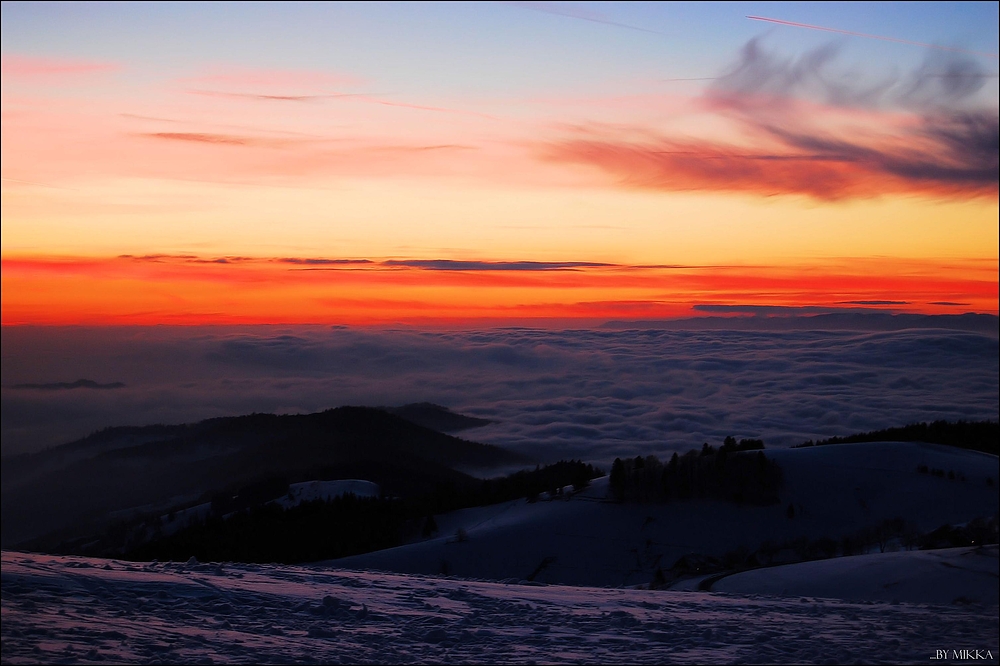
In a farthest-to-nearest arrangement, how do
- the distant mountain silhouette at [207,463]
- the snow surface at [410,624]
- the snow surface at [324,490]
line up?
1. the distant mountain silhouette at [207,463]
2. the snow surface at [324,490]
3. the snow surface at [410,624]

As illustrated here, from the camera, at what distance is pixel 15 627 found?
7.01 metres

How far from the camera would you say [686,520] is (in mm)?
26047

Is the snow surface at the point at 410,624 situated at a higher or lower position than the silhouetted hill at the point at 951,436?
higher

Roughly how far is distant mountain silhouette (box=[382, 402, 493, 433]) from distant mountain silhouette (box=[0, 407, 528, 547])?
10.1 metres

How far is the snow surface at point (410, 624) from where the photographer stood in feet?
23.4

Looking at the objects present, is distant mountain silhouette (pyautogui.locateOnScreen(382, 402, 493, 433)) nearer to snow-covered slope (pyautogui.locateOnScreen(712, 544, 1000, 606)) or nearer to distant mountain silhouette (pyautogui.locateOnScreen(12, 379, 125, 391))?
distant mountain silhouette (pyautogui.locateOnScreen(12, 379, 125, 391))

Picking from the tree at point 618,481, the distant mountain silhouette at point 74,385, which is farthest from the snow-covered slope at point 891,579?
the distant mountain silhouette at point 74,385

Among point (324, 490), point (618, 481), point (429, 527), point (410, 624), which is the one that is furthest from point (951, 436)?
point (410, 624)

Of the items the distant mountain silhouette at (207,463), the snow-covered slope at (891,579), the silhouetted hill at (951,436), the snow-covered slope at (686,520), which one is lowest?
the distant mountain silhouette at (207,463)

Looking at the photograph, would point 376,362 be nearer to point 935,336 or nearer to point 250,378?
point 250,378

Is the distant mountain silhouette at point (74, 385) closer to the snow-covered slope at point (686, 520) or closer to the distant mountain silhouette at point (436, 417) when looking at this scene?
the distant mountain silhouette at point (436, 417)

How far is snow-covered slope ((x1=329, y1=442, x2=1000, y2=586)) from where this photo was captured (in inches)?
868

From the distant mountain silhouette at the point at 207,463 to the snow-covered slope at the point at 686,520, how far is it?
131 ft

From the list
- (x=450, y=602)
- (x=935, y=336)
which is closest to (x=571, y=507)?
(x=450, y=602)
